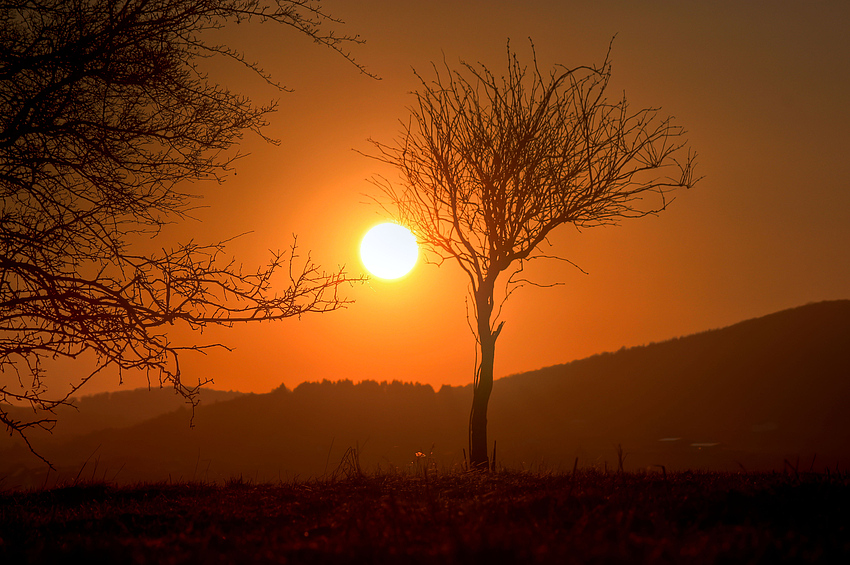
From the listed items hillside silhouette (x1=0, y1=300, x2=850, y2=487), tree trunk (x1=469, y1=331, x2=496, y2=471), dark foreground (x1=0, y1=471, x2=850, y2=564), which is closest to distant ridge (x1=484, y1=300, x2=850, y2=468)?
hillside silhouette (x1=0, y1=300, x2=850, y2=487)

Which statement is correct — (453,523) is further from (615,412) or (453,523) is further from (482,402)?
(615,412)

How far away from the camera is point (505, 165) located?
925cm

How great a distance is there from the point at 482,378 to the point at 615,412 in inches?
1201

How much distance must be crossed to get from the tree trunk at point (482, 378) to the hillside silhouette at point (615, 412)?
16.2 m

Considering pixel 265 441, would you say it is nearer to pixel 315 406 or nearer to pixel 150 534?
pixel 315 406

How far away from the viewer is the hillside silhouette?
30141 millimetres

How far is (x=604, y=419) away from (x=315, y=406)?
22.9 meters

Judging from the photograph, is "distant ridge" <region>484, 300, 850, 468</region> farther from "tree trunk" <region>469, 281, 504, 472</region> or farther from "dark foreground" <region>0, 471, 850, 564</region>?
"dark foreground" <region>0, 471, 850, 564</region>

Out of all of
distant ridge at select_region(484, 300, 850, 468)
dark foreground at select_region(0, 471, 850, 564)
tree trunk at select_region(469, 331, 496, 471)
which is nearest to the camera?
dark foreground at select_region(0, 471, 850, 564)

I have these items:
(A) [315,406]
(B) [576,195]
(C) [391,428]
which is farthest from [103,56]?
(A) [315,406]

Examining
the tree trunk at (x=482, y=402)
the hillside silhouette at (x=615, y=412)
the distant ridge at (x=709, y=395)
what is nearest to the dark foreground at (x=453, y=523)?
the tree trunk at (x=482, y=402)

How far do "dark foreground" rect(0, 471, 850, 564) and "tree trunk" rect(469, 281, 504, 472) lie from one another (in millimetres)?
2734

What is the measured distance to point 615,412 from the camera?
121 feet

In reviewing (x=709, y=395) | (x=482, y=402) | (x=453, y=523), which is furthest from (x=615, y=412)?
(x=453, y=523)
